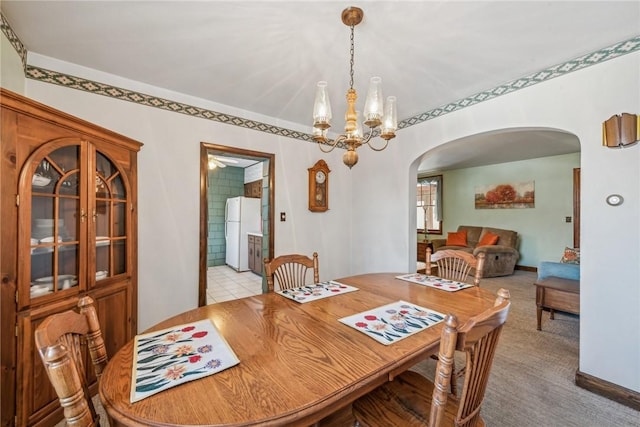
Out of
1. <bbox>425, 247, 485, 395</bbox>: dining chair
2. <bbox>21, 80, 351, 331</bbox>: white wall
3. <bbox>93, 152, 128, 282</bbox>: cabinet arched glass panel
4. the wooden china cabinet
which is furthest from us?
<bbox>21, 80, 351, 331</bbox>: white wall

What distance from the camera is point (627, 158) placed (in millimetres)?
1752

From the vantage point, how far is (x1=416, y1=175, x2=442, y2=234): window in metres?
7.27

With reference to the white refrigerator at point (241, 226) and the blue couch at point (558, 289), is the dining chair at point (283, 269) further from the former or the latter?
the white refrigerator at point (241, 226)

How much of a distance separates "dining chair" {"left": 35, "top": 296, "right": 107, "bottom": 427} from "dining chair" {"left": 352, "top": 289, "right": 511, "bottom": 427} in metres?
0.90

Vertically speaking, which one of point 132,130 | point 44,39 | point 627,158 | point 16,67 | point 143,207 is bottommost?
point 143,207

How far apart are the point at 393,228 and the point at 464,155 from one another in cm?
310

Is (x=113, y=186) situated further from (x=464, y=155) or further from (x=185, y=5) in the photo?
(x=464, y=155)

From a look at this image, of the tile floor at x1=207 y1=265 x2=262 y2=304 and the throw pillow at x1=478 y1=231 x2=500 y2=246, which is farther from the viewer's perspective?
the throw pillow at x1=478 y1=231 x2=500 y2=246

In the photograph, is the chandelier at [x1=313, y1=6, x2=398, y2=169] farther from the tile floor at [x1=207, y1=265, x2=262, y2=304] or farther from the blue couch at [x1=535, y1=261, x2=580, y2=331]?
the tile floor at [x1=207, y1=265, x2=262, y2=304]

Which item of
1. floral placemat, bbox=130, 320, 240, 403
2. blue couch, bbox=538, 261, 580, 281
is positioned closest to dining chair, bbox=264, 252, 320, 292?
floral placemat, bbox=130, 320, 240, 403

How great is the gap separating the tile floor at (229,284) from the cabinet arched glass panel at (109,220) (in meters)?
1.89

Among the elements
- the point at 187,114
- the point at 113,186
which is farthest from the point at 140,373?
the point at 187,114

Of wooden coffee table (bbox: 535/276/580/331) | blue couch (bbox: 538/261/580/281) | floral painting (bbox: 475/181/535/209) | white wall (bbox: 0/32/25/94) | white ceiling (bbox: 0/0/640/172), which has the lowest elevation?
wooden coffee table (bbox: 535/276/580/331)

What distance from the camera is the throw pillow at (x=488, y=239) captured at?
18.5ft
